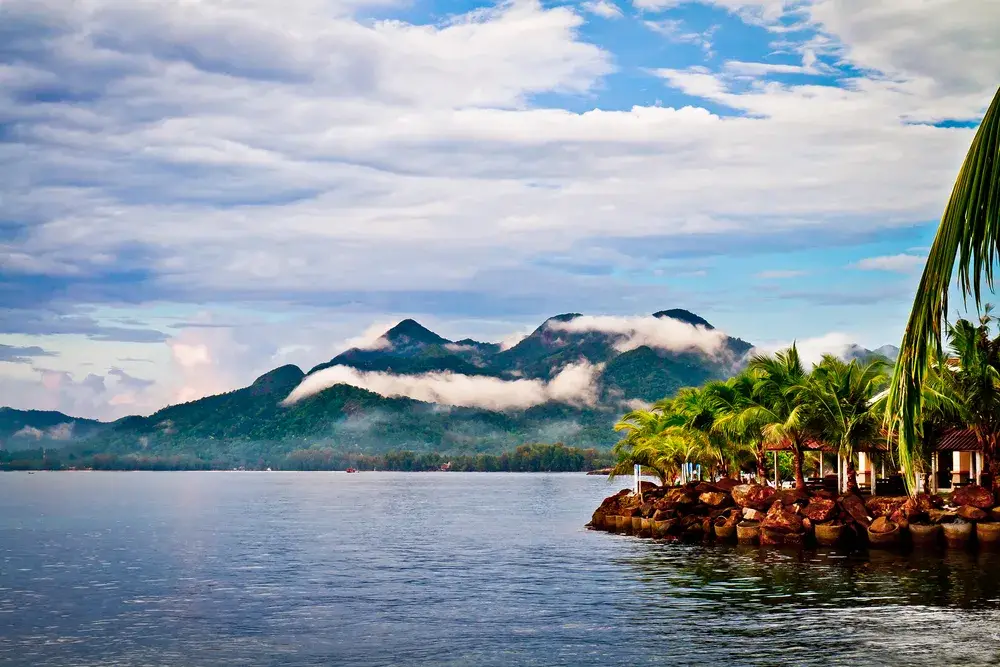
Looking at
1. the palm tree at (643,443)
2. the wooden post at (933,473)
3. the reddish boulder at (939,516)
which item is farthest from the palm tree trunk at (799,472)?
the palm tree at (643,443)

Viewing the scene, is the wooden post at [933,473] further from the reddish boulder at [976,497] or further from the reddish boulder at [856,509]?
the reddish boulder at [976,497]

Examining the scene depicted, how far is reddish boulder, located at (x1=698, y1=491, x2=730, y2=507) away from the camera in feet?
210

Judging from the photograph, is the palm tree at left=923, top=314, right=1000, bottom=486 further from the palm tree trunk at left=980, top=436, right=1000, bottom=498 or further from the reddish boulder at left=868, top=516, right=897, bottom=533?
the reddish boulder at left=868, top=516, right=897, bottom=533

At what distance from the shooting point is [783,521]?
179ft

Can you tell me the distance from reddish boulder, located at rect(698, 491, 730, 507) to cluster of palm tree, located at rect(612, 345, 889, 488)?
408cm

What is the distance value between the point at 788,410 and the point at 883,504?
38.2ft

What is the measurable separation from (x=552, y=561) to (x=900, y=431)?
49.0 metres

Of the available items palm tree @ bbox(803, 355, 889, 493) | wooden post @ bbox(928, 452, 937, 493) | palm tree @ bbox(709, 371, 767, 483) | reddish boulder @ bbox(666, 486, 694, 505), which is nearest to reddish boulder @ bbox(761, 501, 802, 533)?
palm tree @ bbox(803, 355, 889, 493)

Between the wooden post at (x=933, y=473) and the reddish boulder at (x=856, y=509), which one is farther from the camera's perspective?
the wooden post at (x=933, y=473)

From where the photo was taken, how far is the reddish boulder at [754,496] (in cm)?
5797

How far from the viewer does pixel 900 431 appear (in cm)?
539

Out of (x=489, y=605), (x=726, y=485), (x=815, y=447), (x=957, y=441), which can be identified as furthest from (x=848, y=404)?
(x=489, y=605)

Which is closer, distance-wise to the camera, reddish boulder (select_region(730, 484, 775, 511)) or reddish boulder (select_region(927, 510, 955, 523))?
reddish boulder (select_region(927, 510, 955, 523))

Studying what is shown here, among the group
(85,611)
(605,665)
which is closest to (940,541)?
(605,665)
